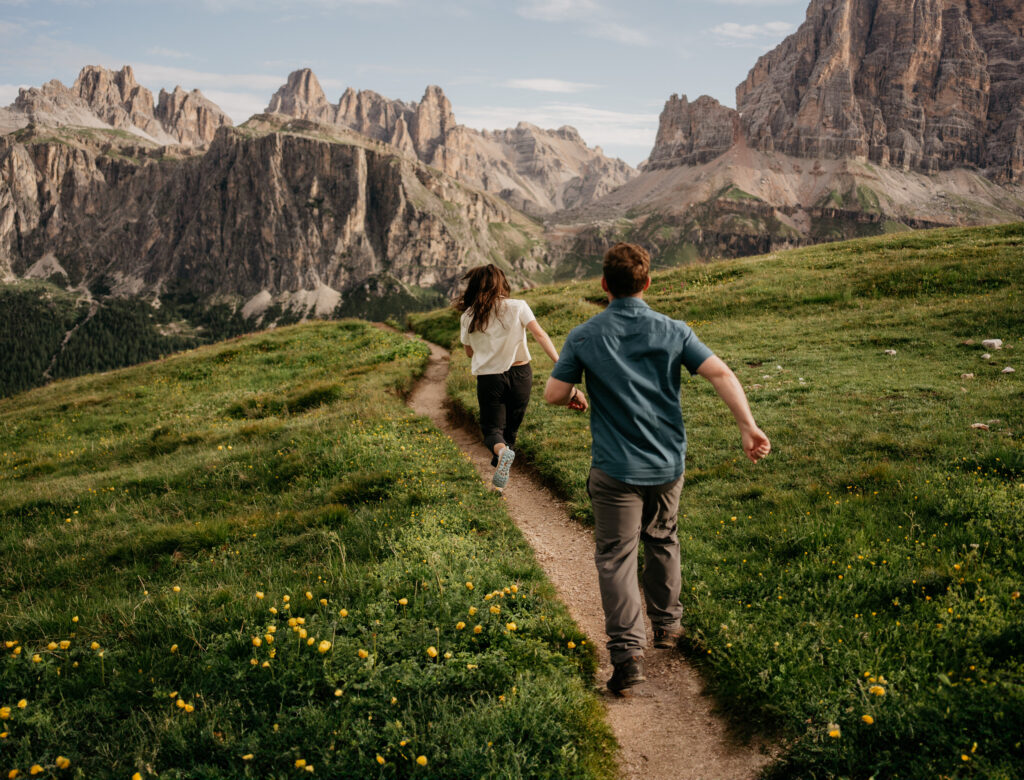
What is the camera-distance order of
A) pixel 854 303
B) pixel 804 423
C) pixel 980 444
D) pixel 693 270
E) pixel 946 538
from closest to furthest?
pixel 946 538
pixel 980 444
pixel 804 423
pixel 854 303
pixel 693 270

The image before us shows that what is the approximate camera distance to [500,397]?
10062 millimetres

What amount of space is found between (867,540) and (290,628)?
6931 mm

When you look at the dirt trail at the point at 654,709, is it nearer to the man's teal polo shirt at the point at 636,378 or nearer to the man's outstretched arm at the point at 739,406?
the man's teal polo shirt at the point at 636,378

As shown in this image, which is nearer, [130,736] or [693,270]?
[130,736]

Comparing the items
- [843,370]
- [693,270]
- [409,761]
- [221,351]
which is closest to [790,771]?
[409,761]

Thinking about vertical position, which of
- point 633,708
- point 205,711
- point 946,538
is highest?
point 946,538

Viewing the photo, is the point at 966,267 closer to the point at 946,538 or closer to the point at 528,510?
the point at 946,538

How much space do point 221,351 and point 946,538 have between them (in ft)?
117

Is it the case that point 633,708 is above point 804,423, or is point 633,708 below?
below

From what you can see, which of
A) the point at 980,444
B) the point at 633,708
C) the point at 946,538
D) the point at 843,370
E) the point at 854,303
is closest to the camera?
the point at 633,708

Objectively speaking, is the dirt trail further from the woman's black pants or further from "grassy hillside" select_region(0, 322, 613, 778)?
the woman's black pants

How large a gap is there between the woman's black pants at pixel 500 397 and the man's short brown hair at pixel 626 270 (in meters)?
4.44

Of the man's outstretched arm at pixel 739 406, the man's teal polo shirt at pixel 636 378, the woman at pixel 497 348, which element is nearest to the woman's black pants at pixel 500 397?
the woman at pixel 497 348

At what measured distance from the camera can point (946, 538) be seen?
685 centimetres
